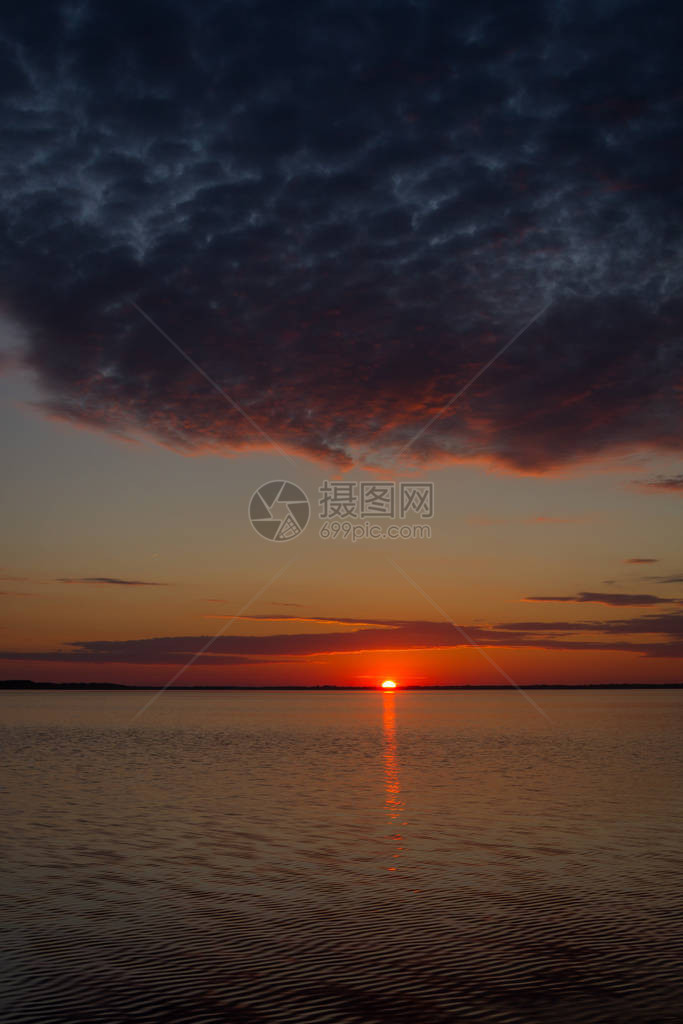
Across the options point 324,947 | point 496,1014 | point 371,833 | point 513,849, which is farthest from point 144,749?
point 496,1014

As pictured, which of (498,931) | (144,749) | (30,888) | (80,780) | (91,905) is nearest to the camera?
(498,931)

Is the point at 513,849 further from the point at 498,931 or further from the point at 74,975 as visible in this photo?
the point at 74,975

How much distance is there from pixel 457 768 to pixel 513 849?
30.9m

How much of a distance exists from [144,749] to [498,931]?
6330cm

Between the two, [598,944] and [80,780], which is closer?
[598,944]

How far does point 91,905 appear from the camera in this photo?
2367 cm

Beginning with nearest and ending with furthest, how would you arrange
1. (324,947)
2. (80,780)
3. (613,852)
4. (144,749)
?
1. (324,947)
2. (613,852)
3. (80,780)
4. (144,749)

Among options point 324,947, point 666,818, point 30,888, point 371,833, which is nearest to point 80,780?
point 371,833

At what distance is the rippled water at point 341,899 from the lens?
659 inches

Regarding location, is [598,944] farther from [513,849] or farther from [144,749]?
[144,749]

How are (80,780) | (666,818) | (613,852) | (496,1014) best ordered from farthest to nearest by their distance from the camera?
1. (80,780)
2. (666,818)
3. (613,852)
4. (496,1014)

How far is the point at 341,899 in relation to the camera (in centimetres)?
2469

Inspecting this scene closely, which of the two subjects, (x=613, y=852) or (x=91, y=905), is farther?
(x=613, y=852)

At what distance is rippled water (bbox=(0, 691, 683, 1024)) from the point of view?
1673 centimetres
